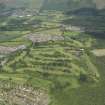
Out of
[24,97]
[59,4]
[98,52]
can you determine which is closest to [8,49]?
[98,52]

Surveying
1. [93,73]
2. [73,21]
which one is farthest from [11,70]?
[73,21]

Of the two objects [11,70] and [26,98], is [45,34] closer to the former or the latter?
[11,70]

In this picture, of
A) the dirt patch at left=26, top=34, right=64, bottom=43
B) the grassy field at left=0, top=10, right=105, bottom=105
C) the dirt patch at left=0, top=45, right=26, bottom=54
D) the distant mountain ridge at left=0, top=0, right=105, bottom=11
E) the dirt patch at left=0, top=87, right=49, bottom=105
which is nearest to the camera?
the dirt patch at left=0, top=87, right=49, bottom=105

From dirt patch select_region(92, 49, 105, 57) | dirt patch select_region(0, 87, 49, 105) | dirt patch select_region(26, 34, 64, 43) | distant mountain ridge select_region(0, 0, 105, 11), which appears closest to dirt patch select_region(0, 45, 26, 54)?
dirt patch select_region(26, 34, 64, 43)

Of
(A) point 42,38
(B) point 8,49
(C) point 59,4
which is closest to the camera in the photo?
(B) point 8,49

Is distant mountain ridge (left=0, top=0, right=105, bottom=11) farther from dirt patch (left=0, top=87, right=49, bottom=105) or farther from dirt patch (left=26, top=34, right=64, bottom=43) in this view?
dirt patch (left=0, top=87, right=49, bottom=105)

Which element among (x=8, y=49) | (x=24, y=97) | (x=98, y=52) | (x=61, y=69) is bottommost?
(x=98, y=52)

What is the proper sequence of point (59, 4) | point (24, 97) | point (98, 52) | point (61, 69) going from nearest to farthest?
point (24, 97) → point (61, 69) → point (98, 52) → point (59, 4)

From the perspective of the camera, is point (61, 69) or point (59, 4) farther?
point (59, 4)

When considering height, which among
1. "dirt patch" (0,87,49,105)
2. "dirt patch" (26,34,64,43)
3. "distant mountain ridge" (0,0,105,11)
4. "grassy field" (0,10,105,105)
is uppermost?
"dirt patch" (0,87,49,105)

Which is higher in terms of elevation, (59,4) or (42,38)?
(42,38)

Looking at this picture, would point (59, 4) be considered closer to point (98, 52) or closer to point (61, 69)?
point (98, 52)
